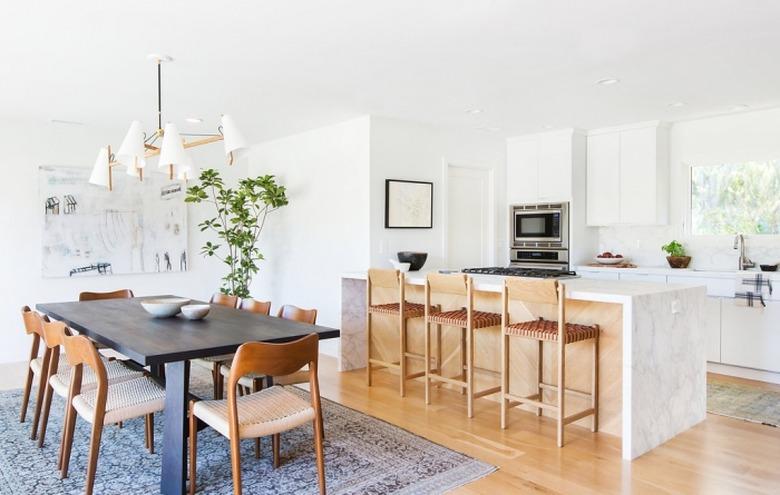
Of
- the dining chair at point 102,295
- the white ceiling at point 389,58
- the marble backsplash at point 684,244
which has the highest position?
the white ceiling at point 389,58

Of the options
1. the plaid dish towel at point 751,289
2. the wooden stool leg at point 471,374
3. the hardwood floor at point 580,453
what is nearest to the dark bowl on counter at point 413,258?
the hardwood floor at point 580,453

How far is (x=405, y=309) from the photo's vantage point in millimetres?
4379

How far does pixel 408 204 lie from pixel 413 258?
619 millimetres

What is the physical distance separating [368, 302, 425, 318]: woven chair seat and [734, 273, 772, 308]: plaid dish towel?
2.70 metres

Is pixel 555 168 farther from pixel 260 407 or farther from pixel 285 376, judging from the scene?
pixel 260 407

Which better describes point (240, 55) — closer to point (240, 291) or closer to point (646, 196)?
point (240, 291)

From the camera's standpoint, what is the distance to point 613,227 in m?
6.29

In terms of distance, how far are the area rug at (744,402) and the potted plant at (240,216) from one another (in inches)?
171

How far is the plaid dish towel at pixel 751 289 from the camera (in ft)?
15.3

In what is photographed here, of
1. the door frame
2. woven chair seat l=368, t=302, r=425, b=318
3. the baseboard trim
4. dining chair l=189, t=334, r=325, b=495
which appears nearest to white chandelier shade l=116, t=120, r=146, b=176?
dining chair l=189, t=334, r=325, b=495

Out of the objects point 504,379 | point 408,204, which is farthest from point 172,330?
point 408,204

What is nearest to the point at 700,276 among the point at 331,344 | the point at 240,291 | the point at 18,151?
the point at 331,344

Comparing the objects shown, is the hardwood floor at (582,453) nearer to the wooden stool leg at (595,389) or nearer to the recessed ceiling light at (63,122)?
the wooden stool leg at (595,389)

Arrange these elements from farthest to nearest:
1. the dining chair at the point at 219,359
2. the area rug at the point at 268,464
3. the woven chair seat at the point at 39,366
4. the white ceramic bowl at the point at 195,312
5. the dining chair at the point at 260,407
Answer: the dining chair at the point at 219,359
the woven chair seat at the point at 39,366
the white ceramic bowl at the point at 195,312
the area rug at the point at 268,464
the dining chair at the point at 260,407
